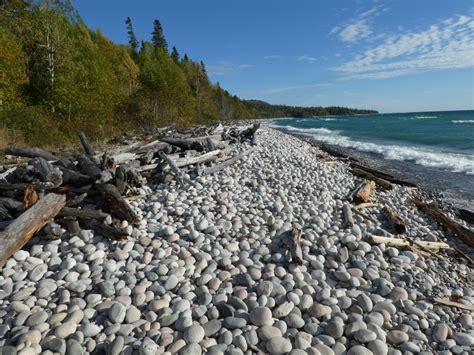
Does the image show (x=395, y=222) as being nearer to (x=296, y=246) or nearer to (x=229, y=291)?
(x=296, y=246)

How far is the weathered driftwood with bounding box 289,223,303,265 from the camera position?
3.91m

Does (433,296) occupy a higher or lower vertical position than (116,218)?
lower

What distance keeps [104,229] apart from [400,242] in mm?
4685

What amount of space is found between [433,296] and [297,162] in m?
7.46

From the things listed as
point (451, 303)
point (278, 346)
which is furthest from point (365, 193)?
point (278, 346)

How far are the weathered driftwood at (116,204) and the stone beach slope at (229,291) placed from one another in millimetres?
222

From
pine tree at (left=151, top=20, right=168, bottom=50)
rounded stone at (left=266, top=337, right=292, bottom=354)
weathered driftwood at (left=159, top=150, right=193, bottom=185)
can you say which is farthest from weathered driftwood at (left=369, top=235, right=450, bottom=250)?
pine tree at (left=151, top=20, right=168, bottom=50)

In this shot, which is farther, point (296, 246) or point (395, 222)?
point (395, 222)

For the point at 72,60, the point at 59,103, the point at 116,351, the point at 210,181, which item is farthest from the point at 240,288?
the point at 72,60

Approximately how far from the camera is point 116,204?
15.5 feet

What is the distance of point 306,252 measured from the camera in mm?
4176

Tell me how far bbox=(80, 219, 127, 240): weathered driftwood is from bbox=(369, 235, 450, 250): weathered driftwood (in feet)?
13.0

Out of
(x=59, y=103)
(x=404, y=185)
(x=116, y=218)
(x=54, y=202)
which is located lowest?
(x=404, y=185)

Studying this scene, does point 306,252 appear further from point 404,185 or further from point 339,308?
point 404,185
